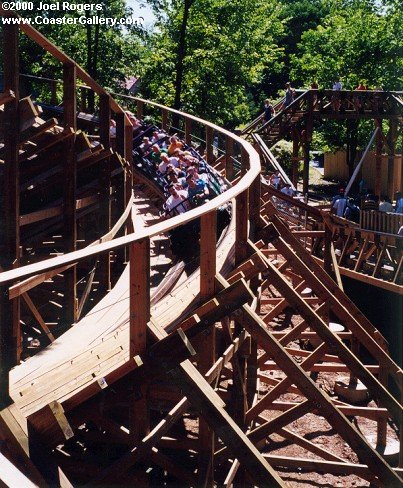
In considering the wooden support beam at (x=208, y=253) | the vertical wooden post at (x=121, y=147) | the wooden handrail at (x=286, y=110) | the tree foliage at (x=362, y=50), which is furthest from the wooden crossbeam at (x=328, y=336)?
the tree foliage at (x=362, y=50)

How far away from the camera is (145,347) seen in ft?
13.8

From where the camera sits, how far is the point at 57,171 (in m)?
10.1

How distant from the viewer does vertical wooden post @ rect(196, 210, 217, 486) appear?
500 centimetres

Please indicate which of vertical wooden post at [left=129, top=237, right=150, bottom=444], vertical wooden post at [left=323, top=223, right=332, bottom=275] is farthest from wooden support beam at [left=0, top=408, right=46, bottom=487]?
vertical wooden post at [left=323, top=223, right=332, bottom=275]

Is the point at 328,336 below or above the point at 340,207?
above

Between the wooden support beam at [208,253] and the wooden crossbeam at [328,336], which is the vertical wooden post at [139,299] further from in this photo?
the wooden crossbeam at [328,336]

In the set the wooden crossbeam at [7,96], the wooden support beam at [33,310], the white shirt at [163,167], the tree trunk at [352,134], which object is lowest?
the tree trunk at [352,134]

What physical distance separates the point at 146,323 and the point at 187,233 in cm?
445

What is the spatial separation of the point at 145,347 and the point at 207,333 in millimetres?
1312

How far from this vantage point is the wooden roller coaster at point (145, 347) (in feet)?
13.2

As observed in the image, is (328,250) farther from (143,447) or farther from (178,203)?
(143,447)

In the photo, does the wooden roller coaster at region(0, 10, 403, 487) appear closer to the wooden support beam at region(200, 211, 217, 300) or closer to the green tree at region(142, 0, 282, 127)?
the wooden support beam at region(200, 211, 217, 300)

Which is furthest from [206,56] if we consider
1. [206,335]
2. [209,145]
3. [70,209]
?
[206,335]

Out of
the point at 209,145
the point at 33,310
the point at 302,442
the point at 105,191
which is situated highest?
the point at 105,191
